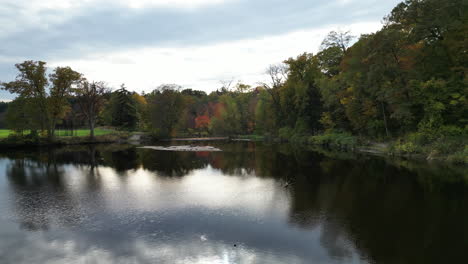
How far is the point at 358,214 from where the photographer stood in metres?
9.87

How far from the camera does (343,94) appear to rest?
34.0 meters

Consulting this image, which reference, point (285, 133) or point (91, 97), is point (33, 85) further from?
point (285, 133)

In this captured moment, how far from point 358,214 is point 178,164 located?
14.5 metres

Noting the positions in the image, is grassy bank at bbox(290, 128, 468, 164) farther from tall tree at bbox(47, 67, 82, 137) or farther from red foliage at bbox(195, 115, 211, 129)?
red foliage at bbox(195, 115, 211, 129)

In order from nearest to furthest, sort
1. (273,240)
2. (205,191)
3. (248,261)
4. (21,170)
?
1. (248,261)
2. (273,240)
3. (205,191)
4. (21,170)

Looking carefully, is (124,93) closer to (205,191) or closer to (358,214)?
(205,191)

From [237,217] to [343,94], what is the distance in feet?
92.2

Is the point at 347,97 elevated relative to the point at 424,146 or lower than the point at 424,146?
elevated

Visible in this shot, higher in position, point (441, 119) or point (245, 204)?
point (441, 119)

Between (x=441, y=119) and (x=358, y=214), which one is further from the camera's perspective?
(x=441, y=119)

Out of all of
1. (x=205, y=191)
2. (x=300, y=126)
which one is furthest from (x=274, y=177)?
(x=300, y=126)

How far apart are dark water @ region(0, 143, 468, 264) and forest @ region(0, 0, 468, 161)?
26.8 ft

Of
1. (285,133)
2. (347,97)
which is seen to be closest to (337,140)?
(347,97)

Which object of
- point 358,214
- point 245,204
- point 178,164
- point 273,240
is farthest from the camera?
point 178,164
